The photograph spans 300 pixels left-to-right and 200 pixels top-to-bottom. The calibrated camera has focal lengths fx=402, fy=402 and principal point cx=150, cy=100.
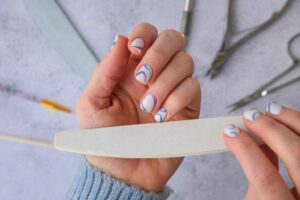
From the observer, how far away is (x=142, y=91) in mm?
448

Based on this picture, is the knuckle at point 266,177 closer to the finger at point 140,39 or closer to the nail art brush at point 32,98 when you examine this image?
the finger at point 140,39

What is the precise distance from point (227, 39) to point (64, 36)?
236 millimetres

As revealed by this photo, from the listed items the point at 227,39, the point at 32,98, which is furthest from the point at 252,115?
the point at 32,98

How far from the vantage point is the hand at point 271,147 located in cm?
34

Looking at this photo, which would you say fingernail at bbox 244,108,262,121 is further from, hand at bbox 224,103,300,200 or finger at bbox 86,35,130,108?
finger at bbox 86,35,130,108

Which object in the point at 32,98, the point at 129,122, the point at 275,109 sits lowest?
the point at 32,98

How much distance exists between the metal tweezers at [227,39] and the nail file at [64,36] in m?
0.17

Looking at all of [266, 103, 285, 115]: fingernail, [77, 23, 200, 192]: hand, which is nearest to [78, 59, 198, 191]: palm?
[77, 23, 200, 192]: hand

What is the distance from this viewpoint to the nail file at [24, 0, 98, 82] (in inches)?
22.8

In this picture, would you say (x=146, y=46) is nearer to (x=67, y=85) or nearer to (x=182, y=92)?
(x=182, y=92)

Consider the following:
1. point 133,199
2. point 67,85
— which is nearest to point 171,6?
point 67,85

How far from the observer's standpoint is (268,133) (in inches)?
13.7

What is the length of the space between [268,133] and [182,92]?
0.32 ft

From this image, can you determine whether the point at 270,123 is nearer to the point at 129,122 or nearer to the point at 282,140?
the point at 282,140
